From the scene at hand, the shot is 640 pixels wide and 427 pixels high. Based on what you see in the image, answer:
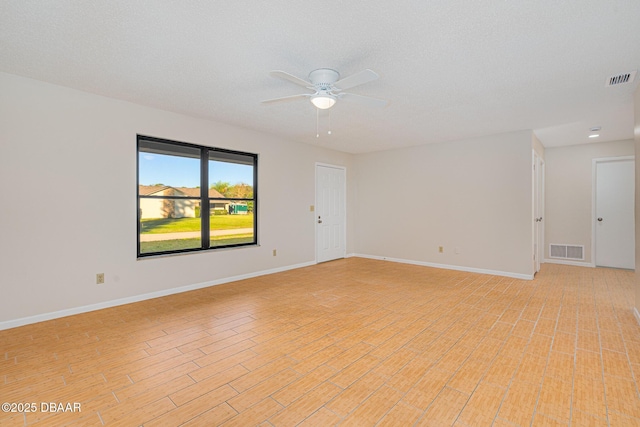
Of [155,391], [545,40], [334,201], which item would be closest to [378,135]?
[334,201]

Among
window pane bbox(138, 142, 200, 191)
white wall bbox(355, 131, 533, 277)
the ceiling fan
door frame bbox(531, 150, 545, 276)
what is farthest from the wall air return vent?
window pane bbox(138, 142, 200, 191)

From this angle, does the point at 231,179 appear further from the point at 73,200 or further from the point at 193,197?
the point at 73,200

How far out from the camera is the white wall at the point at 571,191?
5.83m

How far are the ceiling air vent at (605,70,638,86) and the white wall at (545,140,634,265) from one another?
3587 millimetres

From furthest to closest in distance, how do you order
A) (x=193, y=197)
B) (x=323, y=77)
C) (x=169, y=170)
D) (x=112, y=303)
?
(x=193, y=197), (x=169, y=170), (x=112, y=303), (x=323, y=77)

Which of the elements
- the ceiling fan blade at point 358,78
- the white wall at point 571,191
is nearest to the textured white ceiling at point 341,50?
the ceiling fan blade at point 358,78

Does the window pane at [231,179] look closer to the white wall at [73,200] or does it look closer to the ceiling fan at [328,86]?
the white wall at [73,200]

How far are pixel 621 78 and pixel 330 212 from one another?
4.84 m

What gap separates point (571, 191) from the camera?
19.8 feet

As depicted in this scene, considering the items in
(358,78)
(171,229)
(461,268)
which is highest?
(358,78)

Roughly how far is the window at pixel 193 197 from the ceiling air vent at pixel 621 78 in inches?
183

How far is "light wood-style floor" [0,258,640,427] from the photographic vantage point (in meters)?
1.75

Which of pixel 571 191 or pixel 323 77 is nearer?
pixel 323 77

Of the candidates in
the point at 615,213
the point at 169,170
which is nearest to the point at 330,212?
the point at 169,170
